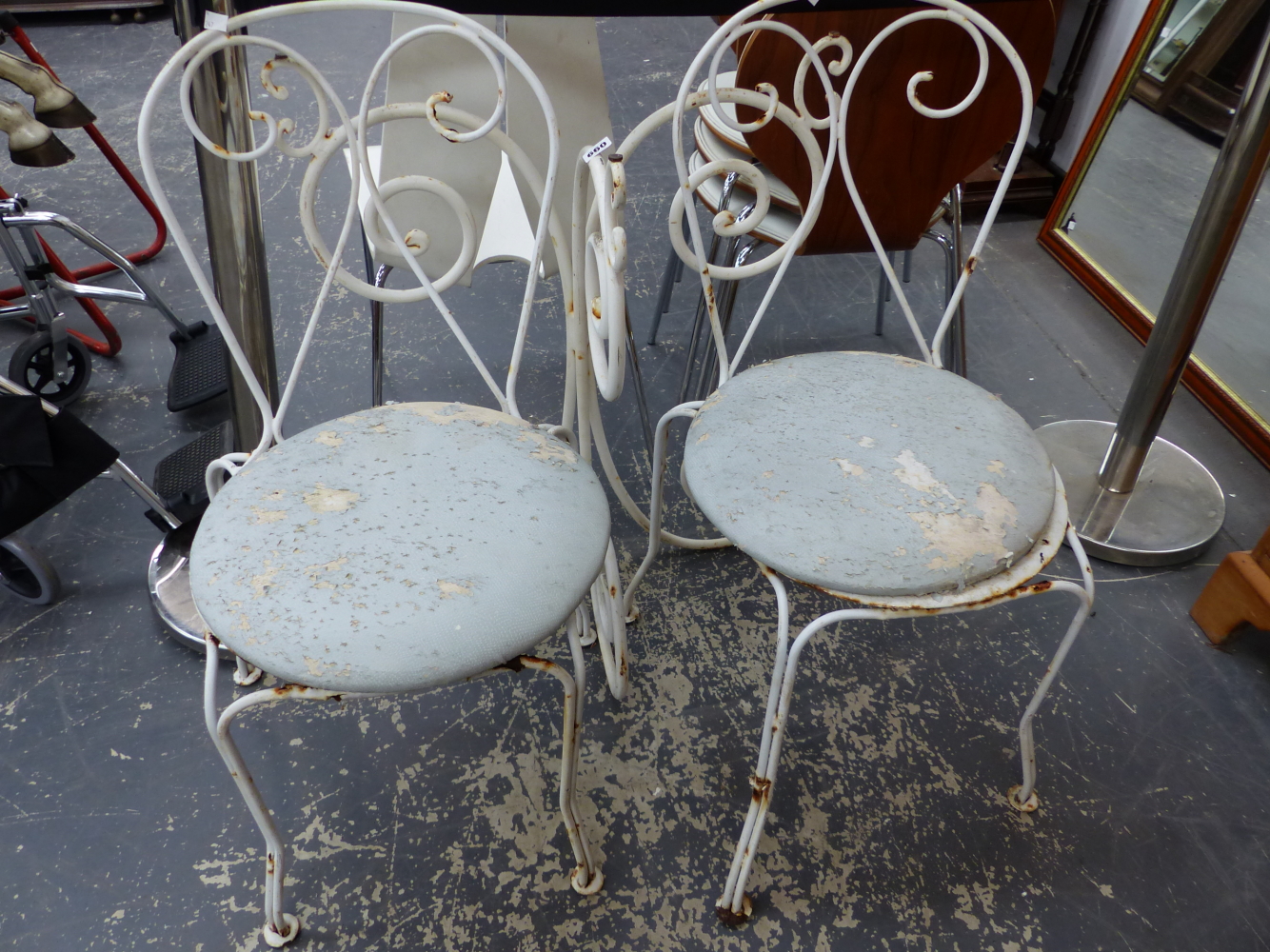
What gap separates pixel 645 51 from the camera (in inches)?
132

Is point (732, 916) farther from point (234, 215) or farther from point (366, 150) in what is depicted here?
point (234, 215)

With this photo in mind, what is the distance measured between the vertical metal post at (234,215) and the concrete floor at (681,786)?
426 millimetres

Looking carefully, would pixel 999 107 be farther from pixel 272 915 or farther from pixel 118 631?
pixel 118 631

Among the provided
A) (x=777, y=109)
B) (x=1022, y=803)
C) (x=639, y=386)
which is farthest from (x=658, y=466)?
(x=1022, y=803)

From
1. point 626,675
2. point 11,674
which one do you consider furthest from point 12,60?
point 626,675

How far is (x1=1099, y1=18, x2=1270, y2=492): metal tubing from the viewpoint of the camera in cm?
125

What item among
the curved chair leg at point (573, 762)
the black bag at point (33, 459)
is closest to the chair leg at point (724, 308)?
the curved chair leg at point (573, 762)

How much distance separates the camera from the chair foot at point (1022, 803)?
1.15 metres

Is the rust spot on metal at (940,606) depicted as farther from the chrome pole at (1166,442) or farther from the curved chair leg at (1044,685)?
the chrome pole at (1166,442)

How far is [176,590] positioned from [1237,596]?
5.44 ft

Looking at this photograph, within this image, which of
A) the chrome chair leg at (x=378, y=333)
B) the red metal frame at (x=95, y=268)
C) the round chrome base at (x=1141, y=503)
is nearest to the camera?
the chrome chair leg at (x=378, y=333)

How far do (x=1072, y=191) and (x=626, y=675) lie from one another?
6.06 feet

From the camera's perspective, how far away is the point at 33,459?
3.97 ft

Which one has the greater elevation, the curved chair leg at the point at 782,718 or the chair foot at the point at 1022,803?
the curved chair leg at the point at 782,718
